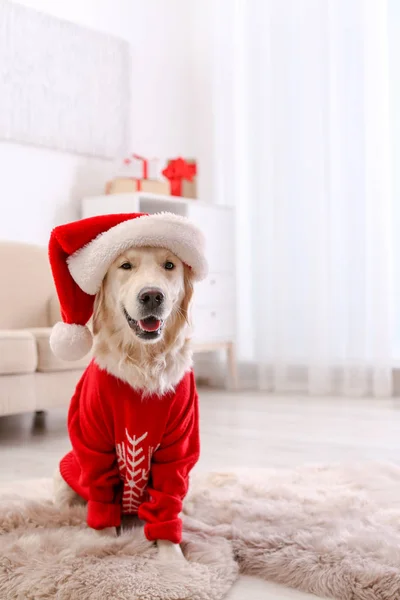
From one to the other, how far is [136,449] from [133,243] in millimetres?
424

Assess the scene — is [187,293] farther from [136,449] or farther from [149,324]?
[136,449]

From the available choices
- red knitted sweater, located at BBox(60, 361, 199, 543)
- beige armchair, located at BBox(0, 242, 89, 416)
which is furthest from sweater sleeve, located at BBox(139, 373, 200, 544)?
beige armchair, located at BBox(0, 242, 89, 416)

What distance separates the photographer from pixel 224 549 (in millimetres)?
1515

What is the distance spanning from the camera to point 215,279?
4.56m

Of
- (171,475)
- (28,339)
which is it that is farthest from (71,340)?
(28,339)

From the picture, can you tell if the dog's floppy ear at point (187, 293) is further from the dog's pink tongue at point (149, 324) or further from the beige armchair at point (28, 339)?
the beige armchair at point (28, 339)

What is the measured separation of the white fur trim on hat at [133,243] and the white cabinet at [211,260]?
8.47 feet

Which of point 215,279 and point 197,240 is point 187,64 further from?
point 197,240

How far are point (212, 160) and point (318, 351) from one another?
1566 mm

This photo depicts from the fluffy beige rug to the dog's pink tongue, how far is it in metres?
0.45

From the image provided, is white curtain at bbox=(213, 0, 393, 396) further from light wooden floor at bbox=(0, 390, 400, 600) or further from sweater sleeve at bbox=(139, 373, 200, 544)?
sweater sleeve at bbox=(139, 373, 200, 544)

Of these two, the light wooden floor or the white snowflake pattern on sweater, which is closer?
the white snowflake pattern on sweater

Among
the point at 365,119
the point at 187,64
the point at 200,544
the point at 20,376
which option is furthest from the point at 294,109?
the point at 200,544

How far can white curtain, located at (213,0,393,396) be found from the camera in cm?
431
